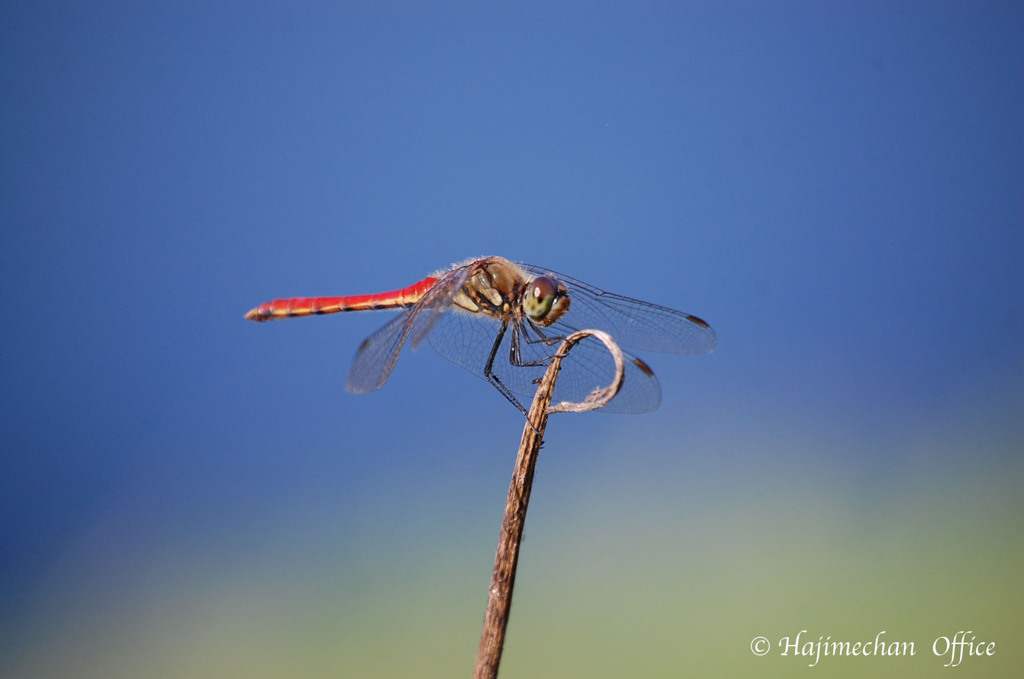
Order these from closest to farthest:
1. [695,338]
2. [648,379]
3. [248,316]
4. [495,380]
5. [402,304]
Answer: [648,379] < [495,380] < [695,338] < [402,304] < [248,316]

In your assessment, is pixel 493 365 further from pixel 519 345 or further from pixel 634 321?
pixel 634 321

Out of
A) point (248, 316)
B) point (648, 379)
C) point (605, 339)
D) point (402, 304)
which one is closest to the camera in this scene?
point (605, 339)

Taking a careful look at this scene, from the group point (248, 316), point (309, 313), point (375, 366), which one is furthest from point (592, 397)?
point (248, 316)

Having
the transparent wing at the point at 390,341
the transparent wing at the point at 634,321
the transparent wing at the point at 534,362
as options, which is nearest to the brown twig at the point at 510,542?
the transparent wing at the point at 534,362

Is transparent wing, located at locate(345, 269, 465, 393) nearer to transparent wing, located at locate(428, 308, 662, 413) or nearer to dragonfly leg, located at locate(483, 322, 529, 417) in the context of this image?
transparent wing, located at locate(428, 308, 662, 413)

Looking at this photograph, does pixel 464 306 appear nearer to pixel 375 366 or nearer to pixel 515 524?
pixel 375 366

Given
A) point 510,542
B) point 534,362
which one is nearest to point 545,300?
point 534,362

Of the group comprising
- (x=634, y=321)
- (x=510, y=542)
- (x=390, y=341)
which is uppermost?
(x=634, y=321)
